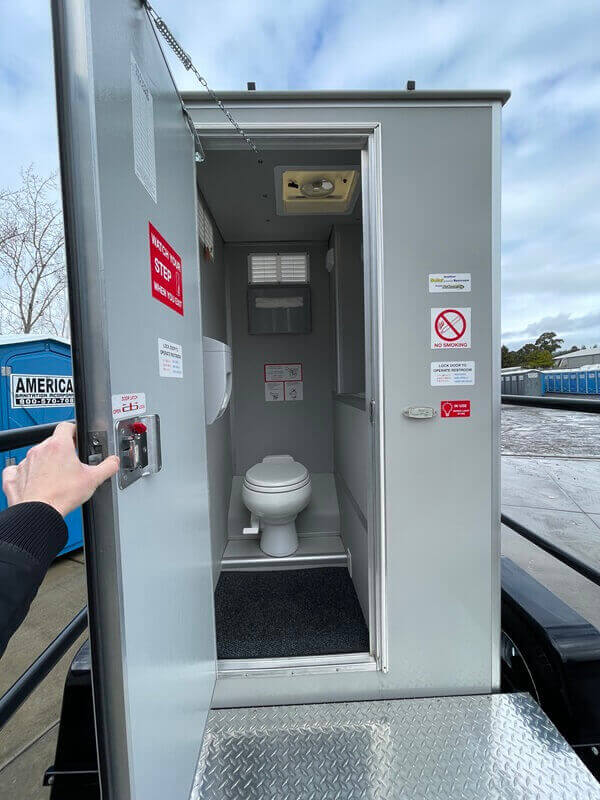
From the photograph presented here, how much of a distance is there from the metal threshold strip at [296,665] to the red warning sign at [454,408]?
1002mm

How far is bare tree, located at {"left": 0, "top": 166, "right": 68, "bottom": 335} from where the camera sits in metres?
0.68

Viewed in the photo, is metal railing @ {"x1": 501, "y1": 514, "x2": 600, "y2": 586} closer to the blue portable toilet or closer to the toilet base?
the toilet base

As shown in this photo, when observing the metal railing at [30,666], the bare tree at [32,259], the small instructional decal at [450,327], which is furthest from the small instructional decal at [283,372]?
the metal railing at [30,666]

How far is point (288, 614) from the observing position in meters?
1.80

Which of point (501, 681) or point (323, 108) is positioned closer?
point (323, 108)

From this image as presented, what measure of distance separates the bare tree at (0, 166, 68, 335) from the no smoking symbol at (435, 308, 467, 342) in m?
1.18

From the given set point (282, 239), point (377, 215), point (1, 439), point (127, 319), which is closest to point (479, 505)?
point (377, 215)

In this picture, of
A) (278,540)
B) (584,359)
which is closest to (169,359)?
(278,540)

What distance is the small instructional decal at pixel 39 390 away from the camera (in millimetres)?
2738

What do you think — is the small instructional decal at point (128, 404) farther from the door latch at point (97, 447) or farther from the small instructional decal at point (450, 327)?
the small instructional decal at point (450, 327)

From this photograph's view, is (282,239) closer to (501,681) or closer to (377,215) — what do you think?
(377,215)

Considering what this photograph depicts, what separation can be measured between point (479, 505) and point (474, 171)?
124cm

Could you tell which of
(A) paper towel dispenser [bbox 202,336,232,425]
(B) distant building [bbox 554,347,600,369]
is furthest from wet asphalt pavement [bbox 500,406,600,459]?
(A) paper towel dispenser [bbox 202,336,232,425]

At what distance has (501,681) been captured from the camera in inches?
60.7
